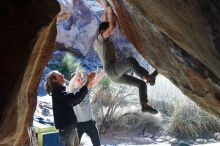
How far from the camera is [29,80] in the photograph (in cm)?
528

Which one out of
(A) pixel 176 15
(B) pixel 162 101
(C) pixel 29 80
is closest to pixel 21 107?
(C) pixel 29 80

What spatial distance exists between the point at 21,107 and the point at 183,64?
1774 millimetres

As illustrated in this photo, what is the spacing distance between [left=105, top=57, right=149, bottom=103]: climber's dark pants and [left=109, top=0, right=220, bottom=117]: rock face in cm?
27

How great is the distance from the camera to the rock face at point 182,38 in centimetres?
345

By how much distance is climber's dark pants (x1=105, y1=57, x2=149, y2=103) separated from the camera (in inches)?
249

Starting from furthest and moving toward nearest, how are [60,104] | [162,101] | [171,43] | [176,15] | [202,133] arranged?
[162,101]
[202,133]
[60,104]
[171,43]
[176,15]

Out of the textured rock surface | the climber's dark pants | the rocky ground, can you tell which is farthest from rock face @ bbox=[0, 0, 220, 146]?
the rocky ground

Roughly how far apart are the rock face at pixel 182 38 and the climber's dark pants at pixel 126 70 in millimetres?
265

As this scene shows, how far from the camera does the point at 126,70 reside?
6.50m

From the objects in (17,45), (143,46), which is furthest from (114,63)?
(17,45)

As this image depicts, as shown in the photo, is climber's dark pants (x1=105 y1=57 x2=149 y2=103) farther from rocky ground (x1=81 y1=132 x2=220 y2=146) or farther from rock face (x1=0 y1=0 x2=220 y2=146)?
rocky ground (x1=81 y1=132 x2=220 y2=146)

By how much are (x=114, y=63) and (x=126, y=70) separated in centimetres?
19

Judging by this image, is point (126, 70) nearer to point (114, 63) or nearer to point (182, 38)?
point (114, 63)

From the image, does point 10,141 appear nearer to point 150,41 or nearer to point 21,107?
point 21,107
